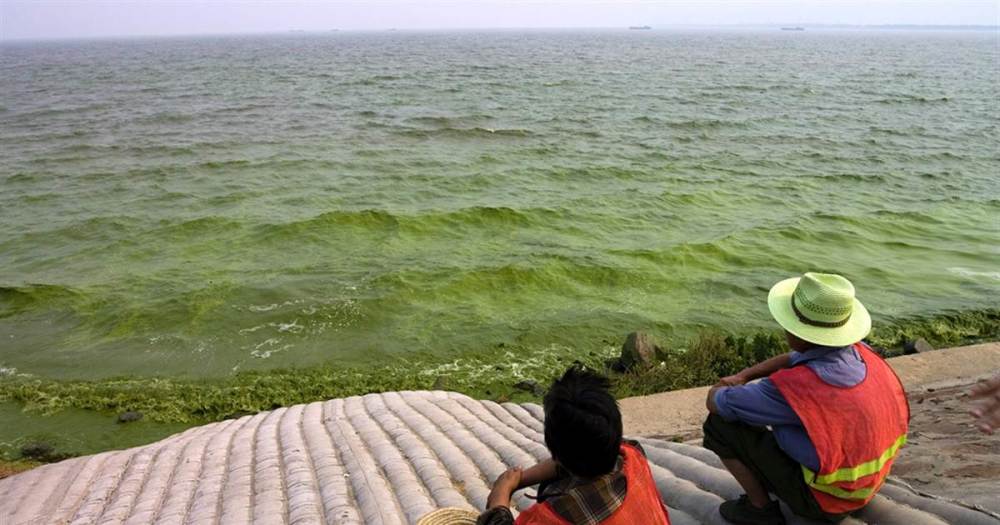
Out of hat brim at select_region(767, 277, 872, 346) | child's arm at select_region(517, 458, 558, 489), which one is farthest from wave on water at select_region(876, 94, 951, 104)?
child's arm at select_region(517, 458, 558, 489)

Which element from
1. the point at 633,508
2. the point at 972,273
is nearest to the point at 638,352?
the point at 633,508

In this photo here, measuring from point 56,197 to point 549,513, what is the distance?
18.6 metres

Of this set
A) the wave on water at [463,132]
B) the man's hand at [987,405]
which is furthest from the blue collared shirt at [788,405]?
the wave on water at [463,132]

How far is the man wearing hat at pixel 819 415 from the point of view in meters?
2.78

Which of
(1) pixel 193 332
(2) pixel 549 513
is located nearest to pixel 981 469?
(2) pixel 549 513

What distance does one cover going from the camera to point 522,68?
178 feet

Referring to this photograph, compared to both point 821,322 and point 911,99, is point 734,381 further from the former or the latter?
point 911,99

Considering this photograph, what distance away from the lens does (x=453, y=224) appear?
48.7 ft

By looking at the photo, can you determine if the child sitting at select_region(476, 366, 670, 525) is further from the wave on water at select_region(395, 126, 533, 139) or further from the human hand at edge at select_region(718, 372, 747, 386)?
the wave on water at select_region(395, 126, 533, 139)

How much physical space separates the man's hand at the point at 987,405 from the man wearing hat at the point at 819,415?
258 mm

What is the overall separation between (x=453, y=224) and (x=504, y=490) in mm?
12281

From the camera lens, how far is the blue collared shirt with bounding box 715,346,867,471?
2811mm

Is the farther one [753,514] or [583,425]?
[753,514]

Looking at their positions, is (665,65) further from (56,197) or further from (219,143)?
(56,197)
